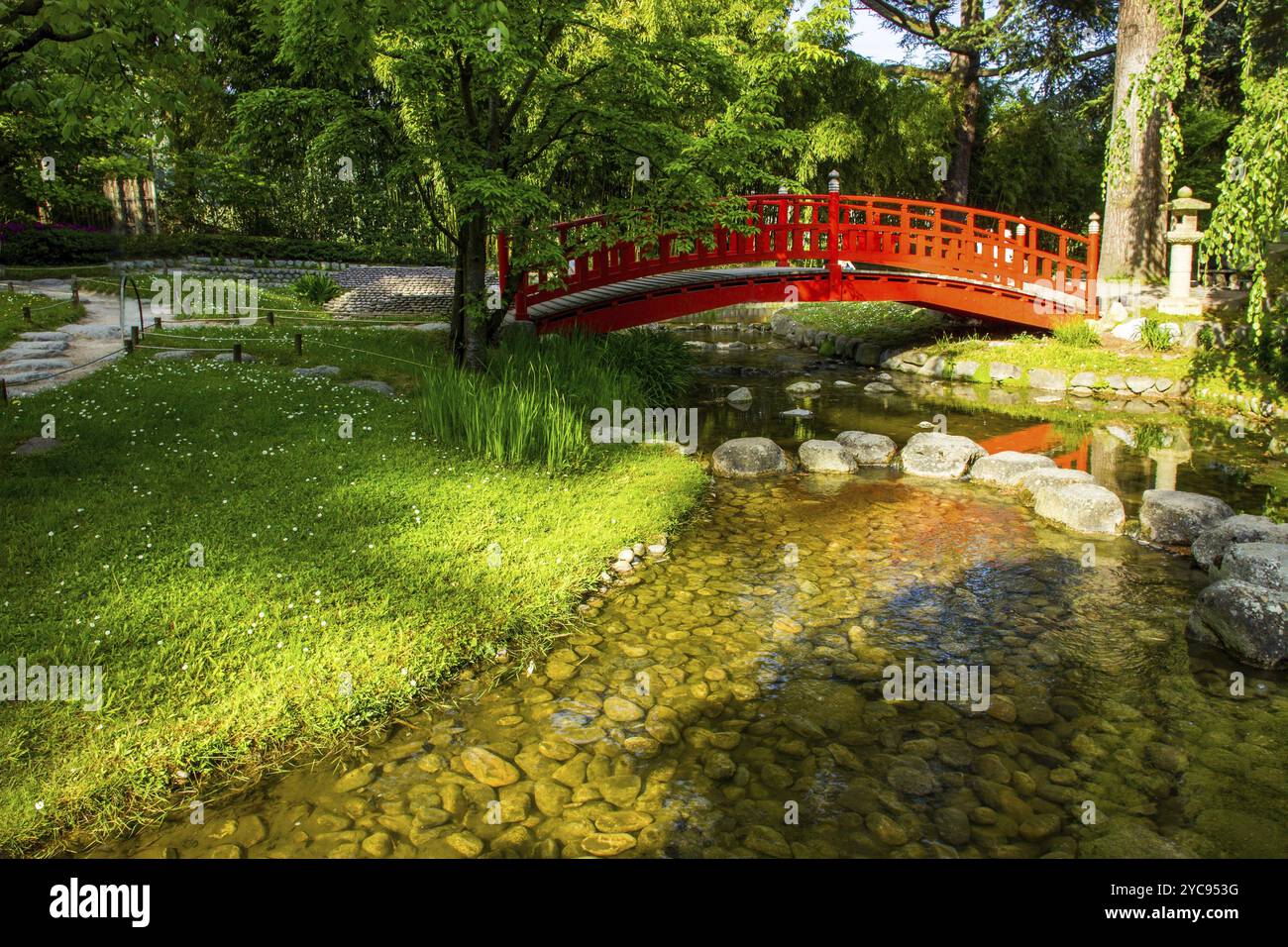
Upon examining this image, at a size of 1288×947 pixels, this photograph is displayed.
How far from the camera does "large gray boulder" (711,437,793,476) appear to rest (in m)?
9.80

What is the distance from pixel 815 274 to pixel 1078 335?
4678 millimetres

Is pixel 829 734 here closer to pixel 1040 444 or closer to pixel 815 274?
pixel 1040 444

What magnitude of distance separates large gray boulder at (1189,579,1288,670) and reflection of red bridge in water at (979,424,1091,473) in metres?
4.56

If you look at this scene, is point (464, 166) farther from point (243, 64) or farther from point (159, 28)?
point (243, 64)

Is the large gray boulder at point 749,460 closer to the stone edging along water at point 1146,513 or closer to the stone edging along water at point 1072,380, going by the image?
the stone edging along water at point 1146,513

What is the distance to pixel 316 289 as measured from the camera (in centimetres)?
1791

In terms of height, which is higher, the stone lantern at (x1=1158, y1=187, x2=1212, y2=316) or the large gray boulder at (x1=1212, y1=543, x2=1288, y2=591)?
the stone lantern at (x1=1158, y1=187, x2=1212, y2=316)

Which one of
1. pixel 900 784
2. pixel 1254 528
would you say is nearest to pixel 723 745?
pixel 900 784

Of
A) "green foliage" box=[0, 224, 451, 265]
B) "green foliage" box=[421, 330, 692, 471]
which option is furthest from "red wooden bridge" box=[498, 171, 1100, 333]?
"green foliage" box=[0, 224, 451, 265]

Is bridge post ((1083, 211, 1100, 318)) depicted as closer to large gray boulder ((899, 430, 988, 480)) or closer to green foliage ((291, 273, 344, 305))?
large gray boulder ((899, 430, 988, 480))

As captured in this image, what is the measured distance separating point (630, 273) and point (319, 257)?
12.4 m

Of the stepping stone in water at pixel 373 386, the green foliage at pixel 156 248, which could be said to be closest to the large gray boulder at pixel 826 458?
the stepping stone in water at pixel 373 386

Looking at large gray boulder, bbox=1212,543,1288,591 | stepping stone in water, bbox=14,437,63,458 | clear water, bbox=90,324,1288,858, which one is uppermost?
stepping stone in water, bbox=14,437,63,458

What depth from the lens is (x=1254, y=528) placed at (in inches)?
270
